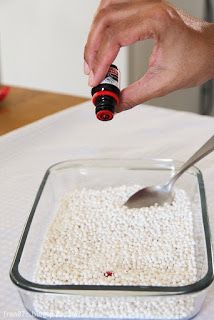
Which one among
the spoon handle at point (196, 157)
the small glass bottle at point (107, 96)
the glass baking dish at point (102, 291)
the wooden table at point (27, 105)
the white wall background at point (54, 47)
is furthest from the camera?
the white wall background at point (54, 47)

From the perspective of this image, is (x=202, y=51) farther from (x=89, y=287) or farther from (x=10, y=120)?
(x=10, y=120)

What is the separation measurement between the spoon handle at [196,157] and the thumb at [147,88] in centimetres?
12

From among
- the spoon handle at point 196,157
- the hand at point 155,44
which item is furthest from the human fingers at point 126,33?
the spoon handle at point 196,157

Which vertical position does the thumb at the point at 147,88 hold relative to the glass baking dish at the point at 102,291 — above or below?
above

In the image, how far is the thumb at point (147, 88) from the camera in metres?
0.69

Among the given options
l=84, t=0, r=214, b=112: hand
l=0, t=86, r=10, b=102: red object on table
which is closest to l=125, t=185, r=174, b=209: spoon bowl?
l=84, t=0, r=214, b=112: hand

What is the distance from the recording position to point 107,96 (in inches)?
25.9

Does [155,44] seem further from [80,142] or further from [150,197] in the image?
[80,142]

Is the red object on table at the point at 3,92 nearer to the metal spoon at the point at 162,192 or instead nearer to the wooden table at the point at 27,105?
the wooden table at the point at 27,105

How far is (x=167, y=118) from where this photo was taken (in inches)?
44.3

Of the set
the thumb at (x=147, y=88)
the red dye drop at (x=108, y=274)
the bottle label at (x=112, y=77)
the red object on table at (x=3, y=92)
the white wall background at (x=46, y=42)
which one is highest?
the bottle label at (x=112, y=77)

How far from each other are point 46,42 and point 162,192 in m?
1.30

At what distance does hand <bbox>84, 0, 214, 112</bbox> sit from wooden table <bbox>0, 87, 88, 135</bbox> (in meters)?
0.44

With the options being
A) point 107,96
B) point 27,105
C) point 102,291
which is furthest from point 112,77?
point 27,105
